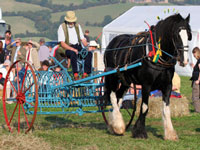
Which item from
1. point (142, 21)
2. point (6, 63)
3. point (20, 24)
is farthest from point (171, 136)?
point (20, 24)

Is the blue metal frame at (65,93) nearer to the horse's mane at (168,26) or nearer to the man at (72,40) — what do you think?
the man at (72,40)

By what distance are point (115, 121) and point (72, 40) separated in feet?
7.63

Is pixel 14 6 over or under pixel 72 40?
under

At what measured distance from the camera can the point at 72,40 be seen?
36.7 feet

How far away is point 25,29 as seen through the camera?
112438 millimetres

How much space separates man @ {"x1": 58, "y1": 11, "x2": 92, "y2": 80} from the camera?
35.7 feet

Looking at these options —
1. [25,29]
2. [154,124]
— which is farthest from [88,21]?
[154,124]

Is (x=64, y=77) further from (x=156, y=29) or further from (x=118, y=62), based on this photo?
(x=156, y=29)

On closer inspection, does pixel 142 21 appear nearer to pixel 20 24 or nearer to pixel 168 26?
pixel 168 26

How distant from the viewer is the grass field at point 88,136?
8.27 metres

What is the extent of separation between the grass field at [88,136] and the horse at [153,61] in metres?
0.34

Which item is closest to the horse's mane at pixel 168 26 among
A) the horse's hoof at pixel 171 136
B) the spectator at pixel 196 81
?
the horse's hoof at pixel 171 136

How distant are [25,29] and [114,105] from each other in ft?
342

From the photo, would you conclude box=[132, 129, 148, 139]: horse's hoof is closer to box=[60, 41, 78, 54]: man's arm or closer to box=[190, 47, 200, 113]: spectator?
box=[60, 41, 78, 54]: man's arm
